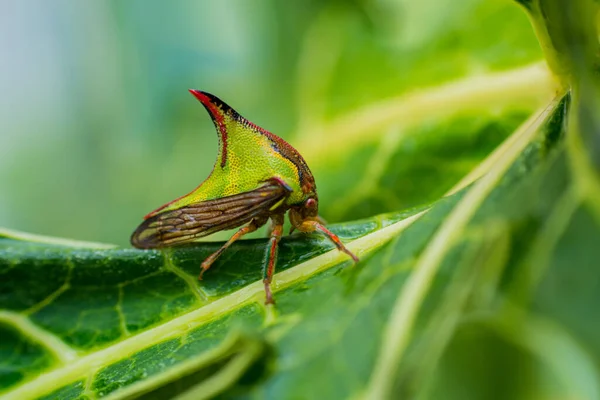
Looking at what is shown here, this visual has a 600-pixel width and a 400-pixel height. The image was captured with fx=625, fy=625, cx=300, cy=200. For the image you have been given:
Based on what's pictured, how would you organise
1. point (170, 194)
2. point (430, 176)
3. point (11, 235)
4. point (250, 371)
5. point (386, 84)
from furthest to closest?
point (170, 194) < point (386, 84) < point (430, 176) < point (11, 235) < point (250, 371)

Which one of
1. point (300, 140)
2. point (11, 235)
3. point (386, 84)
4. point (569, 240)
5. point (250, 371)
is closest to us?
point (250, 371)

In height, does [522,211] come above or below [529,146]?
below

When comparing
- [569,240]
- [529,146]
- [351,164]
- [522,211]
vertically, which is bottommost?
[569,240]

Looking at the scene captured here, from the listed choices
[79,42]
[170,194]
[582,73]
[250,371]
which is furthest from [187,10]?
[250,371]

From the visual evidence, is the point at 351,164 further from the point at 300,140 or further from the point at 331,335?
the point at 331,335

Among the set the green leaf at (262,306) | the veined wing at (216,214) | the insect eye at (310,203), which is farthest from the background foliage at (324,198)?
the insect eye at (310,203)

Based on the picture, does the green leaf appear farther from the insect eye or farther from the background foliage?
the insect eye
